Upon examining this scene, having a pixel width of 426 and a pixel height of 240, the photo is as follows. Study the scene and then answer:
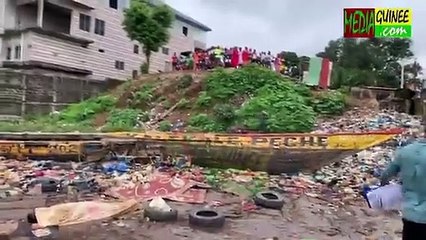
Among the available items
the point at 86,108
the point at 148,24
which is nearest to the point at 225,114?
the point at 86,108

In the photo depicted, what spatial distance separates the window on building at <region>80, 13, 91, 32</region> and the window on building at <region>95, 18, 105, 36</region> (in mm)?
666

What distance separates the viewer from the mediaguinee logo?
20594 millimetres

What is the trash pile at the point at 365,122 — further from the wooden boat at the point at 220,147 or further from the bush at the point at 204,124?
the wooden boat at the point at 220,147

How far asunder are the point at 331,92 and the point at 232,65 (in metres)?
4.65

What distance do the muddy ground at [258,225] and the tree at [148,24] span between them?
1635 cm

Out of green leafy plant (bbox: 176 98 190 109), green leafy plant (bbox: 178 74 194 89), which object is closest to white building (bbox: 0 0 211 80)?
green leafy plant (bbox: 178 74 194 89)

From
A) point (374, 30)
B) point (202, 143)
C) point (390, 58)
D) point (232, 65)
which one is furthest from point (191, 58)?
point (390, 58)

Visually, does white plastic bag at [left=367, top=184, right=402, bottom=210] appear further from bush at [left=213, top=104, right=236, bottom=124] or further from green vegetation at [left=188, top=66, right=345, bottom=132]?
bush at [left=213, top=104, right=236, bottom=124]

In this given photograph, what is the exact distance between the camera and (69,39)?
24.2 metres

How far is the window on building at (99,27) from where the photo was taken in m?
26.7

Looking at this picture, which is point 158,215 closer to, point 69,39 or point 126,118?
point 126,118

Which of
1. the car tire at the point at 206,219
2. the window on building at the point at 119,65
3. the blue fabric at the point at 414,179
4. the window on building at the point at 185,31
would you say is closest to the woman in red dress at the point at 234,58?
the window on building at the point at 119,65

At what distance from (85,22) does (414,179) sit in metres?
25.0

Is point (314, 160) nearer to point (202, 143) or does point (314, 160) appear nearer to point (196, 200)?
point (202, 143)
